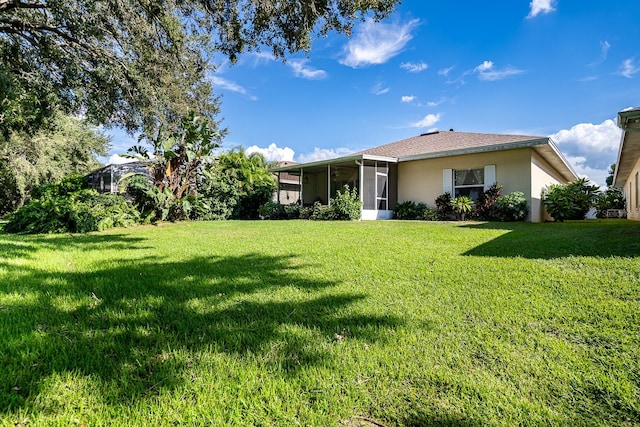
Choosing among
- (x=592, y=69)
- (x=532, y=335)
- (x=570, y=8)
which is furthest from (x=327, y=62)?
(x=532, y=335)

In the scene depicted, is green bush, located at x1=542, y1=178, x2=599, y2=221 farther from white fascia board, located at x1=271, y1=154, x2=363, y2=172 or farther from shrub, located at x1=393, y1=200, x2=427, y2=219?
white fascia board, located at x1=271, y1=154, x2=363, y2=172

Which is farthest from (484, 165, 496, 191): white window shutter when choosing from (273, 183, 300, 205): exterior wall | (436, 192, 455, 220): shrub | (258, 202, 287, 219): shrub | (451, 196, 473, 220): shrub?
(273, 183, 300, 205): exterior wall

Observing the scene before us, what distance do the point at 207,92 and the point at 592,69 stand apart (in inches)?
600

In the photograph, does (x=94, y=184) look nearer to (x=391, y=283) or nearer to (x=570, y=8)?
(x=391, y=283)

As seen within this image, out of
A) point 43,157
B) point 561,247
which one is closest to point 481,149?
point 561,247

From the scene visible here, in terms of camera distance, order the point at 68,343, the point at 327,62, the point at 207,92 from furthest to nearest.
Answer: the point at 327,62 → the point at 207,92 → the point at 68,343

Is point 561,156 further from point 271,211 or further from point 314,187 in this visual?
point 271,211

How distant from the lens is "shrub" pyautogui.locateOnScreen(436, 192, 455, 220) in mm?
13078

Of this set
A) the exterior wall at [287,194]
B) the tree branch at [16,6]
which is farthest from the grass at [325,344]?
the exterior wall at [287,194]

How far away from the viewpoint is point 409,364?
1917mm

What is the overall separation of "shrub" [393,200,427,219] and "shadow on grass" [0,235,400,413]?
11.2 metres

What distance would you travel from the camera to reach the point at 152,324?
246 centimetres

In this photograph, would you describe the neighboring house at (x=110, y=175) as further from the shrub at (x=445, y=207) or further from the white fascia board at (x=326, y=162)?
the shrub at (x=445, y=207)

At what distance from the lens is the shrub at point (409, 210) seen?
14.3m
